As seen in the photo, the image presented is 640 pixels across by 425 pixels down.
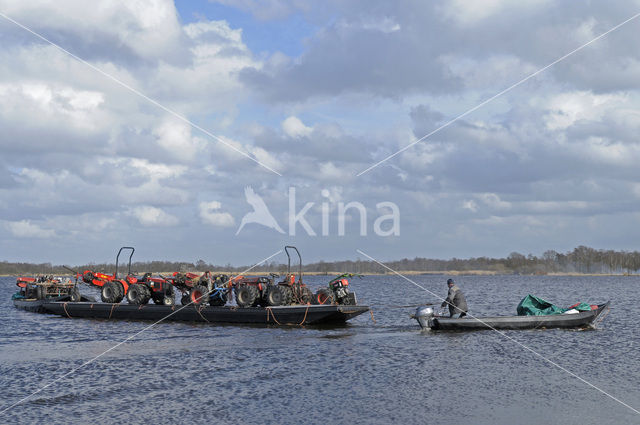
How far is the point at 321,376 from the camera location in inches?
683

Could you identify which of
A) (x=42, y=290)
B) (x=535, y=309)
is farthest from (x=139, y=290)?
(x=535, y=309)

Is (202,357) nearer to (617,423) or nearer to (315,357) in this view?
(315,357)

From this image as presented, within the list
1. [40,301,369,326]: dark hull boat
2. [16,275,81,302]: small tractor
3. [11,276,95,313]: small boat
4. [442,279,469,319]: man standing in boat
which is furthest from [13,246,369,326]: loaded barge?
[16,275,81,302]: small tractor

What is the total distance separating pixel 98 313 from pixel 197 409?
73.2ft

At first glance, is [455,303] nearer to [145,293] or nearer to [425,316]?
[425,316]

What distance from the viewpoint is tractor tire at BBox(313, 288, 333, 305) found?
27.9m

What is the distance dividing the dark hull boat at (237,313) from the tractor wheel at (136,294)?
0.76m

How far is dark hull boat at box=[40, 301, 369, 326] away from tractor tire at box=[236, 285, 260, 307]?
481 millimetres

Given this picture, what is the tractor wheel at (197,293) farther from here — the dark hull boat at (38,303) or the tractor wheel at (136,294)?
the dark hull boat at (38,303)

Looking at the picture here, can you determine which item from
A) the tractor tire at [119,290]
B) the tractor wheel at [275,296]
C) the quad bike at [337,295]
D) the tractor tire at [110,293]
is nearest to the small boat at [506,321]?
the quad bike at [337,295]

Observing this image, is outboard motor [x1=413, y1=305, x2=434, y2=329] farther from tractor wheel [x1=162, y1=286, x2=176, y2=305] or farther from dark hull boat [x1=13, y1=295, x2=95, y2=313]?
dark hull boat [x1=13, y1=295, x2=95, y2=313]

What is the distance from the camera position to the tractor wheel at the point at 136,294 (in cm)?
3241

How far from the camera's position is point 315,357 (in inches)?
806

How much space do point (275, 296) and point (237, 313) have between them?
80.7 inches
